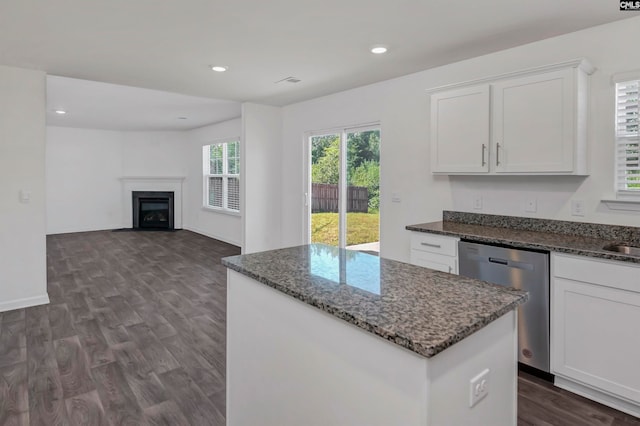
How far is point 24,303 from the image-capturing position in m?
3.87

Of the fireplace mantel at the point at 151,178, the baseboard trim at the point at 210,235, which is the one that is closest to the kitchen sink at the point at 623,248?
the baseboard trim at the point at 210,235

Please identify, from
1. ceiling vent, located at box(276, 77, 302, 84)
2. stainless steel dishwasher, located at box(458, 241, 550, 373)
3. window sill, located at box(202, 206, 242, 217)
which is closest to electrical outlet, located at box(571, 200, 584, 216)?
stainless steel dishwasher, located at box(458, 241, 550, 373)

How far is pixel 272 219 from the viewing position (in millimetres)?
5719

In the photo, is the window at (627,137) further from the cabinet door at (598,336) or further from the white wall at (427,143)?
the cabinet door at (598,336)

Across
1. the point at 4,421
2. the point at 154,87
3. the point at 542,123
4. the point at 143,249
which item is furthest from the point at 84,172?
the point at 542,123

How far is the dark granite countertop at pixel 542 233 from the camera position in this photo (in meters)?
2.34

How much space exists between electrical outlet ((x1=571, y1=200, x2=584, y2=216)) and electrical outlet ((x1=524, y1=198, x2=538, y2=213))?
26 cm

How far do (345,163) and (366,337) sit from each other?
3.87 metres

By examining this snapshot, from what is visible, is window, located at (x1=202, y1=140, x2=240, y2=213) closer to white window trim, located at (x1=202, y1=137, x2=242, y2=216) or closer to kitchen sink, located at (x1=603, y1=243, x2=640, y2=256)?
white window trim, located at (x1=202, y1=137, x2=242, y2=216)

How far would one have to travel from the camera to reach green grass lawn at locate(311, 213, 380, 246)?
4.50 metres

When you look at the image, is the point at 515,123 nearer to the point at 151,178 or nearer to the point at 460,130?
the point at 460,130

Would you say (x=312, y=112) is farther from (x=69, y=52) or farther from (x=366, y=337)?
(x=366, y=337)

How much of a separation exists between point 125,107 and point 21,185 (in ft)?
9.11

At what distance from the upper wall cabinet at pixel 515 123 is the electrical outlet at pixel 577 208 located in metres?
0.27
